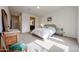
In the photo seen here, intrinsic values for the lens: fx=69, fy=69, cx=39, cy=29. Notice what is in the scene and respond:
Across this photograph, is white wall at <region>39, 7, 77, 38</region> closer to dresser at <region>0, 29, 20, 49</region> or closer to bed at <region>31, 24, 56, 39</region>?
bed at <region>31, 24, 56, 39</region>

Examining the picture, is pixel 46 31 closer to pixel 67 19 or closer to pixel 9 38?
pixel 67 19

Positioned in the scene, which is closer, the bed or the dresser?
the dresser

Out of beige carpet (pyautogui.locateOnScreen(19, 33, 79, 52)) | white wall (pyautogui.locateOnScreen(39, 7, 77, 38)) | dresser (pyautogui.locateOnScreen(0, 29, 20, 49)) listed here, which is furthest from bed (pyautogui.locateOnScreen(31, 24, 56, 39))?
dresser (pyautogui.locateOnScreen(0, 29, 20, 49))

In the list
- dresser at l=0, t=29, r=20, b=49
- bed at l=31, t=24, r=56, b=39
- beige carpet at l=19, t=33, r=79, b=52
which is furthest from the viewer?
bed at l=31, t=24, r=56, b=39

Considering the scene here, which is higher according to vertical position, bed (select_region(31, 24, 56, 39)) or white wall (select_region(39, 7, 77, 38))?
white wall (select_region(39, 7, 77, 38))

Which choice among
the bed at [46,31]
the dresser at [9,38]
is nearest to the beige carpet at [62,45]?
the bed at [46,31]

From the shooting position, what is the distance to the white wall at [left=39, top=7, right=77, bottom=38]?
13.2 ft

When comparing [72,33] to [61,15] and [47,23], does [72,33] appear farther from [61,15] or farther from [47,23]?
[47,23]

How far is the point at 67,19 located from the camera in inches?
166

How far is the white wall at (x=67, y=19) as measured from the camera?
13.2ft

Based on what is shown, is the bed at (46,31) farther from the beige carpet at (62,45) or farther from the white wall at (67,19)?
the beige carpet at (62,45)
